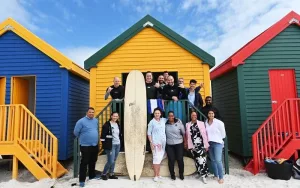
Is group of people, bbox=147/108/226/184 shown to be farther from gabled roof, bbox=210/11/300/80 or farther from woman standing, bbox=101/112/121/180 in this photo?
gabled roof, bbox=210/11/300/80

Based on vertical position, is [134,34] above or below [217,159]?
above

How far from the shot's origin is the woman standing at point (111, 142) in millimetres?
5602

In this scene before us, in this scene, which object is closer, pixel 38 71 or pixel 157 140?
pixel 157 140

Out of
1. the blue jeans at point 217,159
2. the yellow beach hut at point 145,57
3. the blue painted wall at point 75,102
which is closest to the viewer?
the blue jeans at point 217,159

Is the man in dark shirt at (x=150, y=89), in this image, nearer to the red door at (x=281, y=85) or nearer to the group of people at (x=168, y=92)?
the group of people at (x=168, y=92)

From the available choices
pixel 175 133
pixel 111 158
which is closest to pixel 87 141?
pixel 111 158

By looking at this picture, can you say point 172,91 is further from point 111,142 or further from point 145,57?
point 145,57

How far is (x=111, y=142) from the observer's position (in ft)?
18.5

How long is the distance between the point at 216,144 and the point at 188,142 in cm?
65

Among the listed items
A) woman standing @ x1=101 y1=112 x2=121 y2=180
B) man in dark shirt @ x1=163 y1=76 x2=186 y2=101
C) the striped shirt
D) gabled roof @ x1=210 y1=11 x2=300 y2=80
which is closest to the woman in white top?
the striped shirt

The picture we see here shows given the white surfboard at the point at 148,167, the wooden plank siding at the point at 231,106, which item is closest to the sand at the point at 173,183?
the white surfboard at the point at 148,167

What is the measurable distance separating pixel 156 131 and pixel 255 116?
3.88 meters

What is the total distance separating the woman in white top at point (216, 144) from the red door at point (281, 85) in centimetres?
324

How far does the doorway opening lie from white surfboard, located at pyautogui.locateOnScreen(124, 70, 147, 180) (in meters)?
4.41
